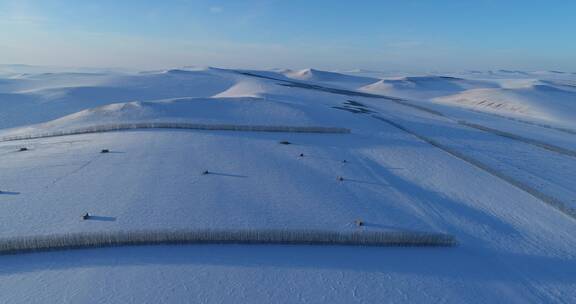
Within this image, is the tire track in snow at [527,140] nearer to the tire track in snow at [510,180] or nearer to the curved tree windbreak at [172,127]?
the tire track in snow at [510,180]

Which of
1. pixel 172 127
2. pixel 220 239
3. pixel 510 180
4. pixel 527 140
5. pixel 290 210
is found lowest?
pixel 220 239

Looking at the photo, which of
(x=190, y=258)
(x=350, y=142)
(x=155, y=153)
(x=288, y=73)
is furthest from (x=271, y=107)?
(x=288, y=73)

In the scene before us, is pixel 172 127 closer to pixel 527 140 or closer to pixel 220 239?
pixel 220 239

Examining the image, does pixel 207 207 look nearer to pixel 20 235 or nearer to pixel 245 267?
pixel 245 267

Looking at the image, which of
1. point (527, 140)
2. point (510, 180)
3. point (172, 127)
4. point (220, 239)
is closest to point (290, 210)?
point (220, 239)

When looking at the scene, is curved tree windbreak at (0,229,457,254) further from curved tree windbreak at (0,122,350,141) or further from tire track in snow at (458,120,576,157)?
tire track in snow at (458,120,576,157)

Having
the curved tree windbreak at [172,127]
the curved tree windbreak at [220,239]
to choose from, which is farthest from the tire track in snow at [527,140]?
the curved tree windbreak at [220,239]
